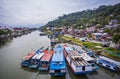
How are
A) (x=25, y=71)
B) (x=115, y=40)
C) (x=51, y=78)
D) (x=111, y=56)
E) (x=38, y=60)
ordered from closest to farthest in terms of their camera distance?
1. (x=51, y=78)
2. (x=25, y=71)
3. (x=38, y=60)
4. (x=111, y=56)
5. (x=115, y=40)

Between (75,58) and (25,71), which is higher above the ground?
(75,58)

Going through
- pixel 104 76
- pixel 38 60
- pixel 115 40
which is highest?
pixel 115 40

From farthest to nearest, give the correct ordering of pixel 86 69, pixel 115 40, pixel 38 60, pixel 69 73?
pixel 115 40 → pixel 38 60 → pixel 69 73 → pixel 86 69

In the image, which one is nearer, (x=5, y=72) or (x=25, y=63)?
(x=5, y=72)

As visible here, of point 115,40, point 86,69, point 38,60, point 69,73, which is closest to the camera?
point 86,69

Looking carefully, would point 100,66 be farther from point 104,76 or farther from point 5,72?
point 5,72

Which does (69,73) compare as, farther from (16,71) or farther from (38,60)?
(16,71)

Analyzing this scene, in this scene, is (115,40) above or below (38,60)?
above

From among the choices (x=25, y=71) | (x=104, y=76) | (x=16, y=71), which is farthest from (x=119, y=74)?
(x=16, y=71)

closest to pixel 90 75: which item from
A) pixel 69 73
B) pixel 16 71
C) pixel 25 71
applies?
pixel 69 73
